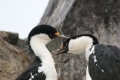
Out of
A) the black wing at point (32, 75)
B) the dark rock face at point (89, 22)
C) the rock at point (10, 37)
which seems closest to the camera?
the black wing at point (32, 75)

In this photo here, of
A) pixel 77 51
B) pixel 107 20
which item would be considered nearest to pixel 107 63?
pixel 77 51

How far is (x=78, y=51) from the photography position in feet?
32.1

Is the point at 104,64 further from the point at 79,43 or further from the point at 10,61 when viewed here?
the point at 10,61

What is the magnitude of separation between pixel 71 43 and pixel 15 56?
1.77 m

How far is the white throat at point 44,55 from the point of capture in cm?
925

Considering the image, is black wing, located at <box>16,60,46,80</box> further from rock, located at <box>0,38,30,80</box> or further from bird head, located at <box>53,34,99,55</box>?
rock, located at <box>0,38,30,80</box>

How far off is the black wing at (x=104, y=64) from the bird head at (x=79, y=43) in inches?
21.4

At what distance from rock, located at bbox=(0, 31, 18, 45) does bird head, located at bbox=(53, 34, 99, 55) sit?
2.38 m

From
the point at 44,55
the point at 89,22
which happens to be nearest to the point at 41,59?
the point at 44,55

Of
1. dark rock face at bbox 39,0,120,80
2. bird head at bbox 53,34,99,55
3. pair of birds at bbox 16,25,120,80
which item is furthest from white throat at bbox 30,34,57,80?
Result: dark rock face at bbox 39,0,120,80

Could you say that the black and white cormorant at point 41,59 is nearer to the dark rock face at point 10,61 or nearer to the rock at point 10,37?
the dark rock face at point 10,61

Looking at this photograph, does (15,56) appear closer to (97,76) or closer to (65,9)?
(65,9)

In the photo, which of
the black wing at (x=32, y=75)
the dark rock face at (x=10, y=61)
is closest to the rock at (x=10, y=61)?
the dark rock face at (x=10, y=61)

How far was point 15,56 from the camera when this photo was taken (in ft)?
36.5
